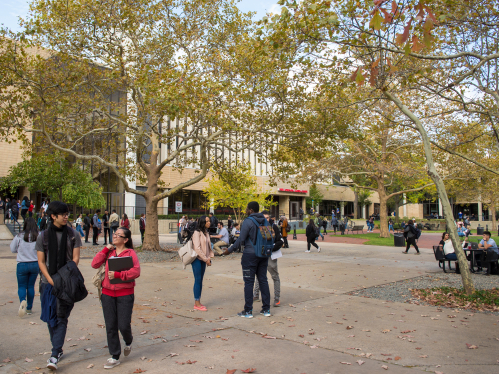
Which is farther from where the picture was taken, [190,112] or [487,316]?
[190,112]

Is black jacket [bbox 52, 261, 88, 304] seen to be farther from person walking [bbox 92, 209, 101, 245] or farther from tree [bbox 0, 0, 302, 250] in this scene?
person walking [bbox 92, 209, 101, 245]

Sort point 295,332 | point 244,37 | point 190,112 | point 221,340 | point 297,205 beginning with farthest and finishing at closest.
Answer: point 297,205 → point 244,37 → point 190,112 → point 295,332 → point 221,340

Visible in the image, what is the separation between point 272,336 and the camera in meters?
5.74

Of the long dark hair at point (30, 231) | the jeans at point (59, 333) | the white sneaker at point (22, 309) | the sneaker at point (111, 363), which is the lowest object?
the sneaker at point (111, 363)

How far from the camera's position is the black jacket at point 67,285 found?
14.3ft

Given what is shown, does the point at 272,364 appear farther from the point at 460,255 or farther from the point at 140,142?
the point at 140,142

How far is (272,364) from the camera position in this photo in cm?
464

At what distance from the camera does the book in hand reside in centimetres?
456

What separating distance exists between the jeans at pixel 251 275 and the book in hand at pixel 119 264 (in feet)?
8.33

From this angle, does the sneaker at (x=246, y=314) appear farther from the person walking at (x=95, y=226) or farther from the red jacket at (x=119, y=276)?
the person walking at (x=95, y=226)

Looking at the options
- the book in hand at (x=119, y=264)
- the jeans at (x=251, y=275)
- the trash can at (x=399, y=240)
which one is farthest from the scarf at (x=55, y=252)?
the trash can at (x=399, y=240)

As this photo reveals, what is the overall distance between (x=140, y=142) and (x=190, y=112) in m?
4.12

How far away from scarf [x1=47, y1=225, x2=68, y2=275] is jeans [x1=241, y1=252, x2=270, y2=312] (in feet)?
9.98

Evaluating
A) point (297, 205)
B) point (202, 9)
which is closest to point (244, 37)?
point (202, 9)
